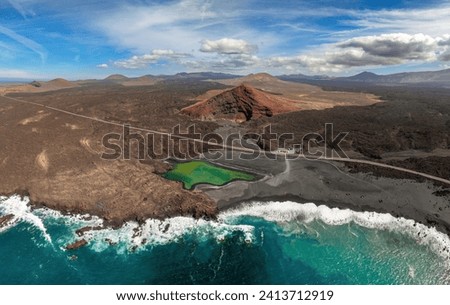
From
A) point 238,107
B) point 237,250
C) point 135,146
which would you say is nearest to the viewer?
point 237,250

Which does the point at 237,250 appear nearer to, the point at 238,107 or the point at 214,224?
the point at 214,224

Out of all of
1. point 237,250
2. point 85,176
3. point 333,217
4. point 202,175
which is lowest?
point 237,250

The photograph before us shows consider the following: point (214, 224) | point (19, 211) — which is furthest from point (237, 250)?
point (19, 211)

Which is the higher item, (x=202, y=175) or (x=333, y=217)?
(x=202, y=175)

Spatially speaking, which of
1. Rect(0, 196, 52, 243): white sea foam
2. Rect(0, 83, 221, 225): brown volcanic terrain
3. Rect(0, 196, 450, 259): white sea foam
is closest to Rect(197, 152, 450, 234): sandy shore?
Rect(0, 196, 450, 259): white sea foam

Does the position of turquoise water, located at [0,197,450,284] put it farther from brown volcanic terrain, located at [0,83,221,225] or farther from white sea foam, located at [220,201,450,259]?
brown volcanic terrain, located at [0,83,221,225]

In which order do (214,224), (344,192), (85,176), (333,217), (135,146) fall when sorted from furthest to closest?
(135,146) → (85,176) → (344,192) → (333,217) → (214,224)

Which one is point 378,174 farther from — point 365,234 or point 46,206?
point 46,206
